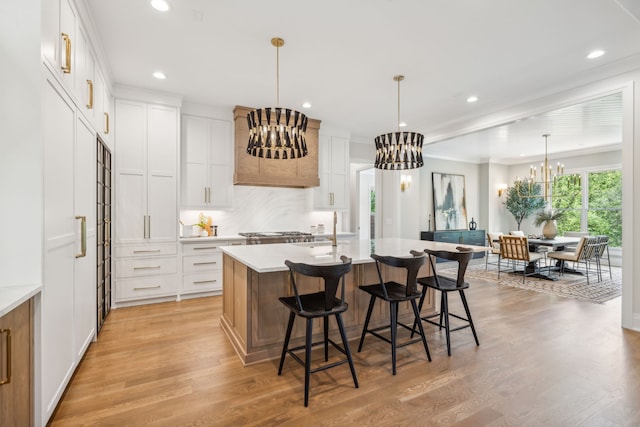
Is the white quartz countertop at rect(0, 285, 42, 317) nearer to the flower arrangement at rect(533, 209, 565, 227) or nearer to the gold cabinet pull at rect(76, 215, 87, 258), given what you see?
the gold cabinet pull at rect(76, 215, 87, 258)

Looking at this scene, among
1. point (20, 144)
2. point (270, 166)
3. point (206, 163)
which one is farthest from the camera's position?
point (270, 166)

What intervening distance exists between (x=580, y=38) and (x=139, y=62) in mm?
4382

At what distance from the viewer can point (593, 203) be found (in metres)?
7.63

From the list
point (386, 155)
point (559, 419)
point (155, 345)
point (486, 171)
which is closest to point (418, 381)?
point (559, 419)

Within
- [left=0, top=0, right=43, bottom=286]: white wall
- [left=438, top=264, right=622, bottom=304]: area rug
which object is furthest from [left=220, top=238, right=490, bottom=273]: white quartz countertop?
[left=438, top=264, right=622, bottom=304]: area rug

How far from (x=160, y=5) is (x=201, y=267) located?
3174 millimetres

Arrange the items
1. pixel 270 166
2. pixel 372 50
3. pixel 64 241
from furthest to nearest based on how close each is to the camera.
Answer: pixel 270 166
pixel 372 50
pixel 64 241

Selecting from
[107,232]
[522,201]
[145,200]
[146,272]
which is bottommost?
[146,272]

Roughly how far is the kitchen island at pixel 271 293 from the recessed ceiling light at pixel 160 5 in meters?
2.06

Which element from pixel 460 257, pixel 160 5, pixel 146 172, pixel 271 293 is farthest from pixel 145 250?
pixel 460 257

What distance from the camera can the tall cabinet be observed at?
3.96 metres

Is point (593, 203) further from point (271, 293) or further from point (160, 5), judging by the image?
point (160, 5)

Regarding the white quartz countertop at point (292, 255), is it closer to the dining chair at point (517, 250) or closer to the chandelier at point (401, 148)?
the chandelier at point (401, 148)

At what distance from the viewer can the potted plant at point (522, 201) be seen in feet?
27.5
